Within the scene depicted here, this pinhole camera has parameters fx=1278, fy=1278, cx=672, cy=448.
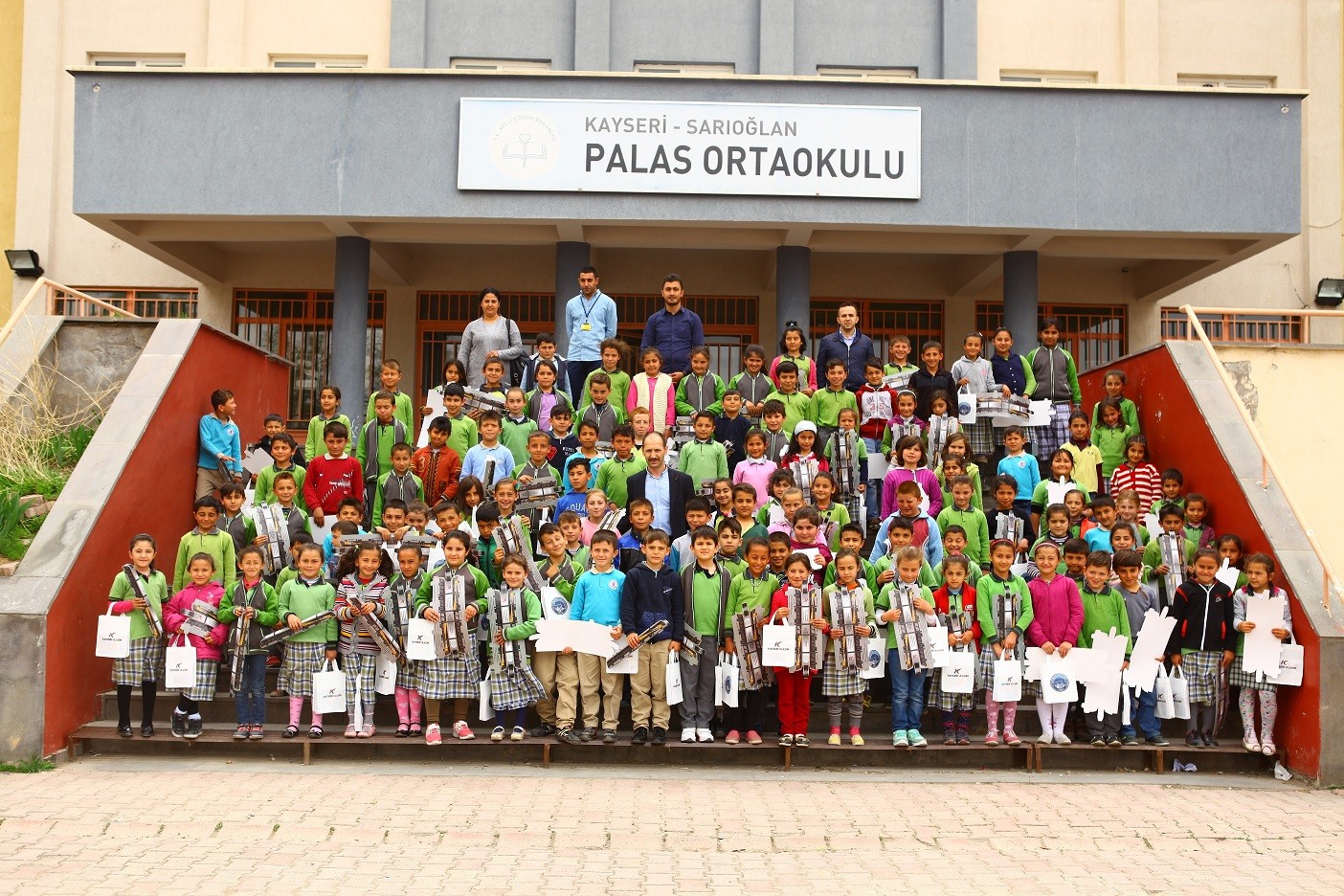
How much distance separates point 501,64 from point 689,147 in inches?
168

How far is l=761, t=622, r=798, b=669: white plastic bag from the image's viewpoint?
867 cm

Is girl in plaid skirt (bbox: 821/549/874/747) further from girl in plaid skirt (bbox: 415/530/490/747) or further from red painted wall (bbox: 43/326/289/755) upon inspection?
red painted wall (bbox: 43/326/289/755)

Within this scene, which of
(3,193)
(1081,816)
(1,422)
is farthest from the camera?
(3,193)

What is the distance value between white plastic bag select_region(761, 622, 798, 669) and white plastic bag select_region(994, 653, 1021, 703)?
144 centimetres

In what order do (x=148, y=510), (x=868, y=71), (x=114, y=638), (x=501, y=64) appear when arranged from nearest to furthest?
(x=114, y=638) → (x=148, y=510) → (x=501, y=64) → (x=868, y=71)

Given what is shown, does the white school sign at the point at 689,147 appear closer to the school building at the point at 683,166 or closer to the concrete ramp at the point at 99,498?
the school building at the point at 683,166

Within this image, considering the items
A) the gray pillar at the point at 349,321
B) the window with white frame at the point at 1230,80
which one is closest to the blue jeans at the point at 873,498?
the gray pillar at the point at 349,321

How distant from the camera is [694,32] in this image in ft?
57.9

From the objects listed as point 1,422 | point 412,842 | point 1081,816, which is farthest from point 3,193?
point 1081,816

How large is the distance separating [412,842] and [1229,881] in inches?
166

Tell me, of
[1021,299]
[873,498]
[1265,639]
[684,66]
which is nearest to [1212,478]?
[1265,639]

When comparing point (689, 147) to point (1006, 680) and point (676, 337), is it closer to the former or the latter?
point (676, 337)

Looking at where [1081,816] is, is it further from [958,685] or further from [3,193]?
[3,193]

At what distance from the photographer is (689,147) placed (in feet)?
48.7
